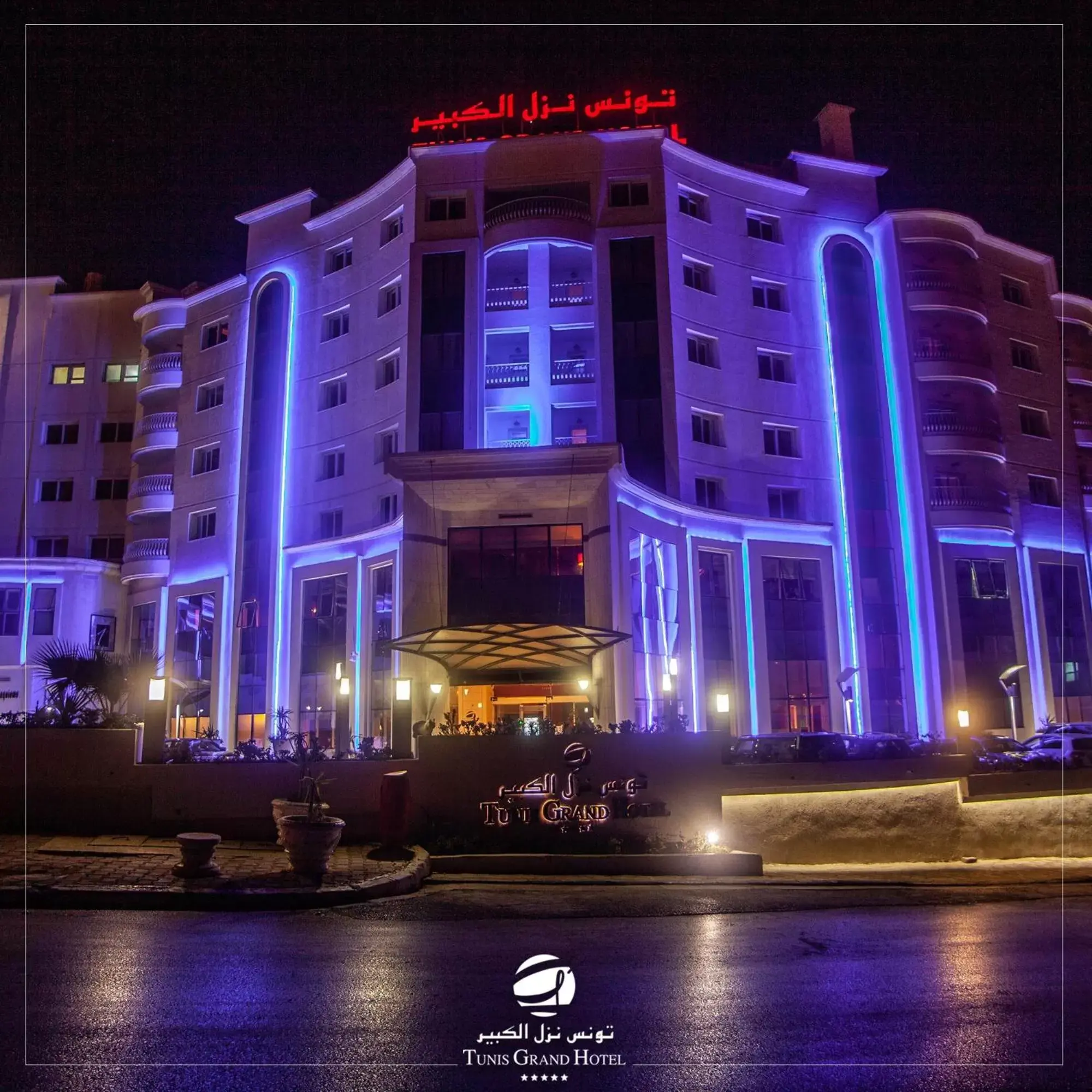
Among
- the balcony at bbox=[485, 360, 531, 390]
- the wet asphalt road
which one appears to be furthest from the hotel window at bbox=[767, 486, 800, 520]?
the wet asphalt road

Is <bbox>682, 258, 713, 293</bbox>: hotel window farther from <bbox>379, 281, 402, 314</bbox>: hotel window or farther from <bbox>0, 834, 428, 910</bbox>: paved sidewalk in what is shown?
<bbox>0, 834, 428, 910</bbox>: paved sidewalk

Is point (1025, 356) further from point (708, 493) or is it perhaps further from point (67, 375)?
point (67, 375)

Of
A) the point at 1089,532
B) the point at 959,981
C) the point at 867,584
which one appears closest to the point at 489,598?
the point at 867,584

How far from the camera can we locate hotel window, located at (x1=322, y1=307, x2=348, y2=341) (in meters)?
42.4

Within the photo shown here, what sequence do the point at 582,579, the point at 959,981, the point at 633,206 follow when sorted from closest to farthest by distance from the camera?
the point at 959,981 → the point at 582,579 → the point at 633,206

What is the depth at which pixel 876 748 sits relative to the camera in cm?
2583

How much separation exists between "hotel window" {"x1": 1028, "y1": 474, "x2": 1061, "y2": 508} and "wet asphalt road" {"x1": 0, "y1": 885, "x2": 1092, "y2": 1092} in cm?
3671

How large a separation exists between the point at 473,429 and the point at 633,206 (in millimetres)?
11584

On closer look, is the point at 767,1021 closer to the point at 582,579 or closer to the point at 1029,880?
the point at 1029,880

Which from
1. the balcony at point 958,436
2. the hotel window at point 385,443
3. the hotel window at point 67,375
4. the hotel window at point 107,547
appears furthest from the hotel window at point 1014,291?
the hotel window at point 67,375

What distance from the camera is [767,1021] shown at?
6.93 metres

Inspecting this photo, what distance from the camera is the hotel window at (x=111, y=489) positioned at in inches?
1911

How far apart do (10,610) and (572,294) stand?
2869 centimetres

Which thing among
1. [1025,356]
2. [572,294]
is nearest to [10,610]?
[572,294]
